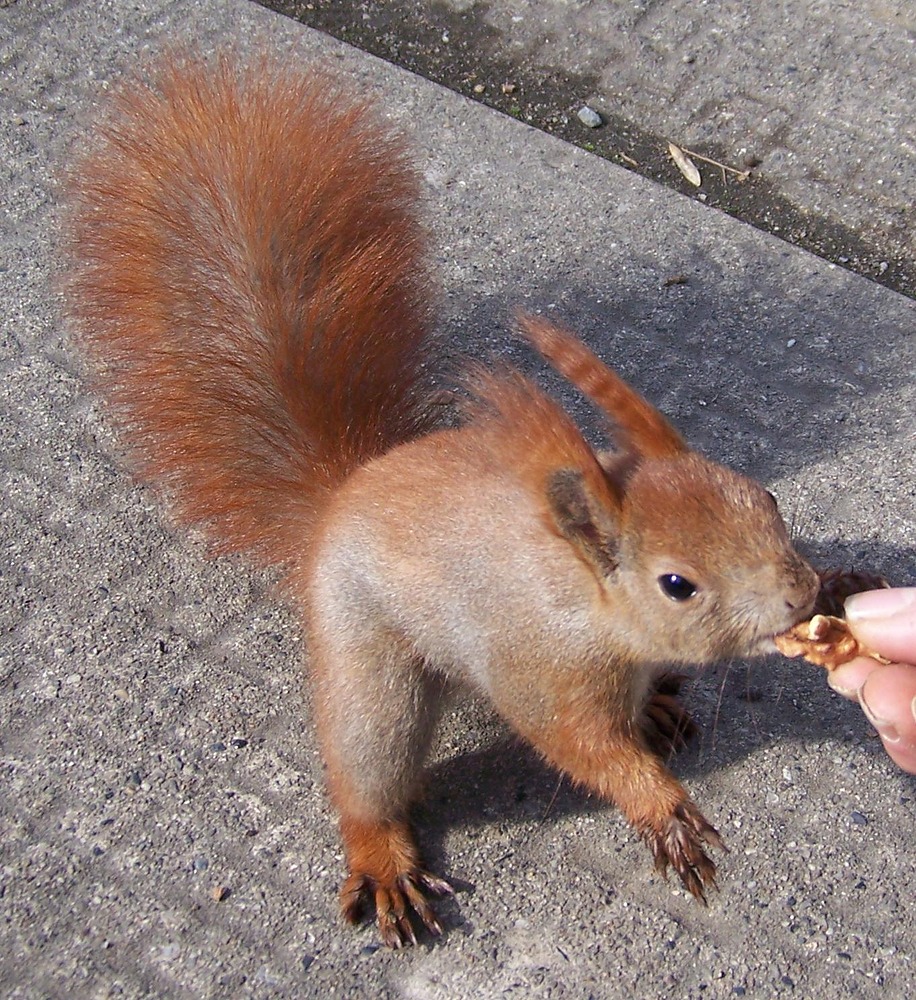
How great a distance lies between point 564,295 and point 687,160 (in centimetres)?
61

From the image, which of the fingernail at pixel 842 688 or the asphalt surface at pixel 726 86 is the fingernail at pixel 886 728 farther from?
the asphalt surface at pixel 726 86

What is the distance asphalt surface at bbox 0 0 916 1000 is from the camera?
171cm

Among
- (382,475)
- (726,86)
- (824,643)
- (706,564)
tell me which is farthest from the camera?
(726,86)

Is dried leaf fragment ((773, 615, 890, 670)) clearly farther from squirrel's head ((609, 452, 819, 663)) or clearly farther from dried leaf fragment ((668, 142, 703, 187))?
dried leaf fragment ((668, 142, 703, 187))

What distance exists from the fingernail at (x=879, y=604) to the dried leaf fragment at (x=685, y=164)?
1631 millimetres

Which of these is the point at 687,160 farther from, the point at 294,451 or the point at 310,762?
the point at 310,762

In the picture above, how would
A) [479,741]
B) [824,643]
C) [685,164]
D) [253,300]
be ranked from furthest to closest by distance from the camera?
[685,164]
[479,741]
[253,300]
[824,643]

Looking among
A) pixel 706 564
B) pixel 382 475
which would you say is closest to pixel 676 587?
pixel 706 564

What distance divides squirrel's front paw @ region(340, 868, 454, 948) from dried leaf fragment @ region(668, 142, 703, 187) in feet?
6.32

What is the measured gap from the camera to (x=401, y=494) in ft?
5.41

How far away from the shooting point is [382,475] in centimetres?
170

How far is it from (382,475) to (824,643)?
645 millimetres

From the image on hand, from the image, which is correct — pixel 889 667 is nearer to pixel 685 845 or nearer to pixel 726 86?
pixel 685 845

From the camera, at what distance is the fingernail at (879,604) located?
1566mm
